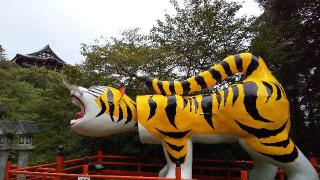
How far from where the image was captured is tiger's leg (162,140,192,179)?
20.4ft

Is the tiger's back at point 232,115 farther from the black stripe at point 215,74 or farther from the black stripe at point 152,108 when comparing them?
the black stripe at point 215,74

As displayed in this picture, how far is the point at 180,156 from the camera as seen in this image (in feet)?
20.5

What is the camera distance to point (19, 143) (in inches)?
244

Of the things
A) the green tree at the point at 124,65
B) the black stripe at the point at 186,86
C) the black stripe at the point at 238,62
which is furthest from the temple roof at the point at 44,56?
the black stripe at the point at 238,62

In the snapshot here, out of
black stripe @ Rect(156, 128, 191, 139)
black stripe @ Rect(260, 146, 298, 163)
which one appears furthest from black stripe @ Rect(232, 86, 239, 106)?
black stripe @ Rect(260, 146, 298, 163)

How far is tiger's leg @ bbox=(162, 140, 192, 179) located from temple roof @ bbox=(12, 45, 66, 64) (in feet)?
101

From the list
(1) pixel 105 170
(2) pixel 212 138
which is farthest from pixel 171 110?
(1) pixel 105 170

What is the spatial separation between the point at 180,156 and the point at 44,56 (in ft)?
114

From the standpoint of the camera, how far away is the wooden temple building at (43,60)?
34969mm

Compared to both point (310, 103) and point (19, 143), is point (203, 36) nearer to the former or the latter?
point (310, 103)

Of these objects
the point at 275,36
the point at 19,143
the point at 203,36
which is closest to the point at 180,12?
the point at 203,36

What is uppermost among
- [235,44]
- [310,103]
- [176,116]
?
[235,44]

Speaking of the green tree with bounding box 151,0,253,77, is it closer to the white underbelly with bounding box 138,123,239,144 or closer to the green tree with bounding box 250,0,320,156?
the green tree with bounding box 250,0,320,156

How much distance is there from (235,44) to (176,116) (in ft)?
19.5
